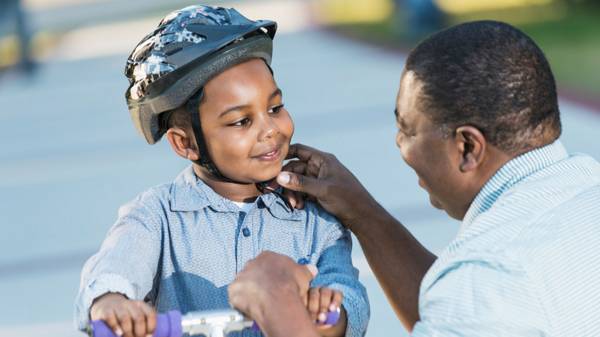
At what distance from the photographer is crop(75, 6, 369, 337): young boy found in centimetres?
274

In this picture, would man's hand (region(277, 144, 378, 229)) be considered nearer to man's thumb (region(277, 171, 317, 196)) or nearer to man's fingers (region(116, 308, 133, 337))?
man's thumb (region(277, 171, 317, 196))

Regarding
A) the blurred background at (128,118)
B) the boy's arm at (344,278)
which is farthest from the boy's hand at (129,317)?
the blurred background at (128,118)

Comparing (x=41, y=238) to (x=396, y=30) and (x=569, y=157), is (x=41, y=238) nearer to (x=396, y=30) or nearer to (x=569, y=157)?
(x=569, y=157)

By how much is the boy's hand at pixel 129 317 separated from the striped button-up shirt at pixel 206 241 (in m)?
0.29

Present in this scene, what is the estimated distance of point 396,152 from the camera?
26.8ft

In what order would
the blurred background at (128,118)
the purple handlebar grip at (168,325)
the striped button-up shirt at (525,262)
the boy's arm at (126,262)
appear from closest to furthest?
the striped button-up shirt at (525,262), the purple handlebar grip at (168,325), the boy's arm at (126,262), the blurred background at (128,118)

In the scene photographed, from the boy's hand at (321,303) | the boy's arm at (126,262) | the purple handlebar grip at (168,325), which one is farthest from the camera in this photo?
the boy's arm at (126,262)

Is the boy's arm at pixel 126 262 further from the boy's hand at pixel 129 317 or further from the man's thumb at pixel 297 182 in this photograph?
the man's thumb at pixel 297 182

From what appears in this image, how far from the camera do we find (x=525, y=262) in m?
2.13

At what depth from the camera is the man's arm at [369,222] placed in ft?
9.59

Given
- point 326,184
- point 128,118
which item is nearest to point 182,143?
point 326,184

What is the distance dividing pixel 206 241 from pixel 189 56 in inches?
17.2

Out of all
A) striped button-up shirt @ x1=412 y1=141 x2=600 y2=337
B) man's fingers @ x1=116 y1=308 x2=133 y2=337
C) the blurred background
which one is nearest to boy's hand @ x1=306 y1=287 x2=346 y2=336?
striped button-up shirt @ x1=412 y1=141 x2=600 y2=337

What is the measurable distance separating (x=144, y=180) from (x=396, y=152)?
1713 mm
